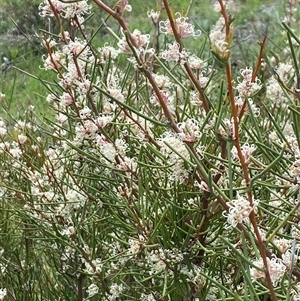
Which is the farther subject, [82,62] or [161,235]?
[82,62]

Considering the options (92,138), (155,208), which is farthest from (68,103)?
(155,208)

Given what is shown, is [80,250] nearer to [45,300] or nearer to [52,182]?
[52,182]

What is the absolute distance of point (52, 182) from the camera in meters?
1.04

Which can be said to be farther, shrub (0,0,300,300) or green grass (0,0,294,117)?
green grass (0,0,294,117)

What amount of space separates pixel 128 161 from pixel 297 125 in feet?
0.83

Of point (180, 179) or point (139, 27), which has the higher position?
point (139, 27)

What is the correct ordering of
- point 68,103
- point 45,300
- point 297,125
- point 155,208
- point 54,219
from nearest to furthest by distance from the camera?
point 297,125 → point 155,208 → point 68,103 → point 54,219 → point 45,300

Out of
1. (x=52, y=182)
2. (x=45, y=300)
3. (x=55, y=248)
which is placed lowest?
(x=45, y=300)

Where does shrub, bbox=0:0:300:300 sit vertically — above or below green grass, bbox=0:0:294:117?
below

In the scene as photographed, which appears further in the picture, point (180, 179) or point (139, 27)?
point (139, 27)

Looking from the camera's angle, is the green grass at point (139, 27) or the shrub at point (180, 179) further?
the green grass at point (139, 27)

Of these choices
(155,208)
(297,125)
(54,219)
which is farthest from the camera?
(54,219)

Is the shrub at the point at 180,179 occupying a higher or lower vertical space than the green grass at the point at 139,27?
lower

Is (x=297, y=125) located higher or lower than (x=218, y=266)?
higher
